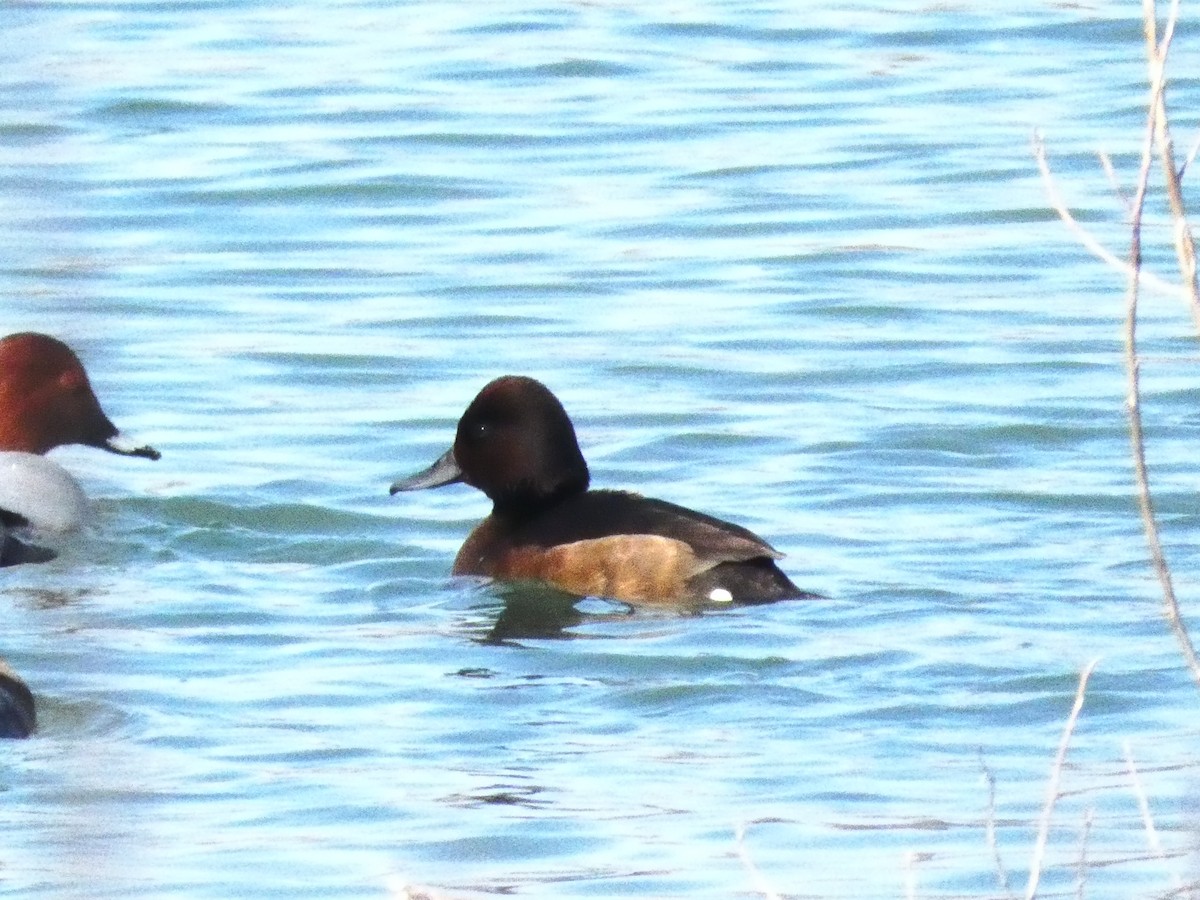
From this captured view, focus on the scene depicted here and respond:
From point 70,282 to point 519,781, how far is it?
11.4ft

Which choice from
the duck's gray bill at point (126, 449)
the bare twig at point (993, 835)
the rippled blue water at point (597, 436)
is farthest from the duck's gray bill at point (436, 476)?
the bare twig at point (993, 835)

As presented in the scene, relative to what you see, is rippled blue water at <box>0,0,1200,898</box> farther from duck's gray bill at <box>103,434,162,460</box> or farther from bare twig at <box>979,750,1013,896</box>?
duck's gray bill at <box>103,434,162,460</box>

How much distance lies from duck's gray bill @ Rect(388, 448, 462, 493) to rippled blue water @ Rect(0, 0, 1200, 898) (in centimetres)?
20

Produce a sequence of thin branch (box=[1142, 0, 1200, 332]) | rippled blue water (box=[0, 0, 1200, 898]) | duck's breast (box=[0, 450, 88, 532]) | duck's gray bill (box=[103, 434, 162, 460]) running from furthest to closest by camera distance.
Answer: duck's gray bill (box=[103, 434, 162, 460]) → duck's breast (box=[0, 450, 88, 532]) → rippled blue water (box=[0, 0, 1200, 898]) → thin branch (box=[1142, 0, 1200, 332])

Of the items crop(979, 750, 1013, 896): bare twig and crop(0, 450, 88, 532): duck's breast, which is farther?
crop(0, 450, 88, 532): duck's breast

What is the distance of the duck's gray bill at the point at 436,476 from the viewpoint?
8812 mm

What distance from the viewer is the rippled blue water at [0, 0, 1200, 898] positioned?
5500mm

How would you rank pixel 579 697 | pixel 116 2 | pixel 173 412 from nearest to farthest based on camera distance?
pixel 579 697 → pixel 173 412 → pixel 116 2

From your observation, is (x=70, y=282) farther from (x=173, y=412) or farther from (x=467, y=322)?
(x=467, y=322)

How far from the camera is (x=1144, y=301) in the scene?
39.3 ft

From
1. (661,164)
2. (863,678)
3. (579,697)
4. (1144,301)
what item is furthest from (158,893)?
(661,164)

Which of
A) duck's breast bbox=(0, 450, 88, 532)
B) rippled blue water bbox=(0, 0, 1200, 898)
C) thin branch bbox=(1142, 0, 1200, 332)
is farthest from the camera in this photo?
duck's breast bbox=(0, 450, 88, 532)

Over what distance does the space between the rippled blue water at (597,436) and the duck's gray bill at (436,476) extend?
0.20 meters

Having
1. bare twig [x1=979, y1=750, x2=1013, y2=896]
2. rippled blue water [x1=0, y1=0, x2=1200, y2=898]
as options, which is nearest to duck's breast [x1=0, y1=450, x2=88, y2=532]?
rippled blue water [x1=0, y1=0, x2=1200, y2=898]
